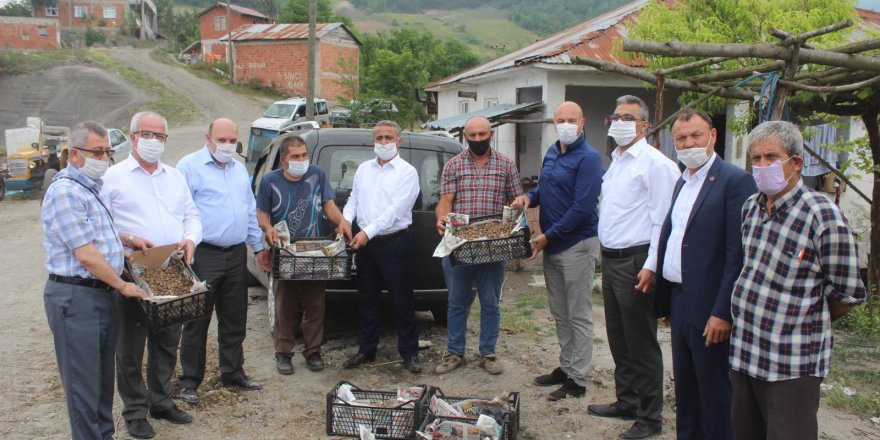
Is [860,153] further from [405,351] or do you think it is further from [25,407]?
[25,407]

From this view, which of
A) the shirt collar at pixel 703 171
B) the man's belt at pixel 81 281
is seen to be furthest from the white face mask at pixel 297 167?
the shirt collar at pixel 703 171

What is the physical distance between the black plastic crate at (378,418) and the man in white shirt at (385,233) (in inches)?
48.0

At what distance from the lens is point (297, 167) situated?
5.55 m

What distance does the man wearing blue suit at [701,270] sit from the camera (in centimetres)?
348

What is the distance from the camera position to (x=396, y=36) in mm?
45312

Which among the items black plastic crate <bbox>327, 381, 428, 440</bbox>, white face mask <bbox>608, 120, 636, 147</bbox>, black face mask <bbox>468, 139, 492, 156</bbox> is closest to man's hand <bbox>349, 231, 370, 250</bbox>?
black face mask <bbox>468, 139, 492, 156</bbox>

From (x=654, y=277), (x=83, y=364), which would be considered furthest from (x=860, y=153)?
(x=83, y=364)

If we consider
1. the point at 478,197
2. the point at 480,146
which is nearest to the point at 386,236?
the point at 478,197

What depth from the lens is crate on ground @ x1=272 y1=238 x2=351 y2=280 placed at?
5.30 meters

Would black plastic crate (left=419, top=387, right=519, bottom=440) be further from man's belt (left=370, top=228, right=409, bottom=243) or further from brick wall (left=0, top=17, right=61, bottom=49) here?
brick wall (left=0, top=17, right=61, bottom=49)

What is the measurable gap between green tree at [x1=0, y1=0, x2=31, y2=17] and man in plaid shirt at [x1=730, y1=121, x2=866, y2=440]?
303 feet

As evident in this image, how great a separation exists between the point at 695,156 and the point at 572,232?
1501 millimetres

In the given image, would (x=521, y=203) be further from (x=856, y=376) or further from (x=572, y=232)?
Result: (x=856, y=376)

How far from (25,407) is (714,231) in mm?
4924
